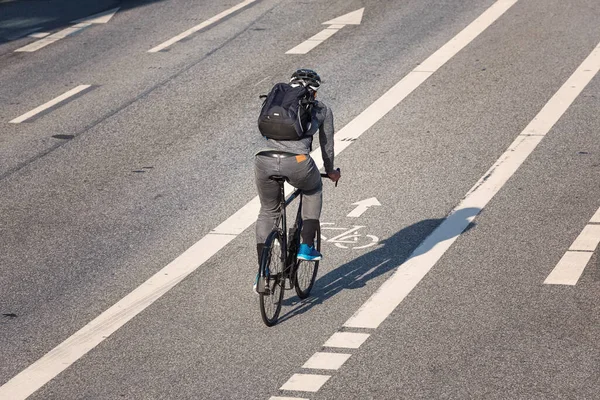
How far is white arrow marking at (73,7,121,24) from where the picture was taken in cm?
2225

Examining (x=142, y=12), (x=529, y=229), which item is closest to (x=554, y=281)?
(x=529, y=229)

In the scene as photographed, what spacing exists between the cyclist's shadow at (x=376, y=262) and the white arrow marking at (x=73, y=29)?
1072 cm

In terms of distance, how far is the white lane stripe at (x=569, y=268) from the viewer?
1055 cm

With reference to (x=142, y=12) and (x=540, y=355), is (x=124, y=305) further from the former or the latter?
(x=142, y=12)

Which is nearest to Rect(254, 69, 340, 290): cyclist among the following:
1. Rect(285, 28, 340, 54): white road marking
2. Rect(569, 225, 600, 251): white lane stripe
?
Rect(569, 225, 600, 251): white lane stripe

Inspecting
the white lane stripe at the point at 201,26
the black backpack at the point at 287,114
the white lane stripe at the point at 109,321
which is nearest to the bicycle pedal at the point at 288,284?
the white lane stripe at the point at 109,321

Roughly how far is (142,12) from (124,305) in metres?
13.2

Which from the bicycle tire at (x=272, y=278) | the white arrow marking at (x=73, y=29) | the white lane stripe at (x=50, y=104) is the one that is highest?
the bicycle tire at (x=272, y=278)

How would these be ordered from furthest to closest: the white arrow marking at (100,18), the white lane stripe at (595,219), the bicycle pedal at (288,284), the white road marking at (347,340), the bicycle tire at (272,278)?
1. the white arrow marking at (100,18)
2. the white lane stripe at (595,219)
3. the bicycle pedal at (288,284)
4. the bicycle tire at (272,278)
5. the white road marking at (347,340)

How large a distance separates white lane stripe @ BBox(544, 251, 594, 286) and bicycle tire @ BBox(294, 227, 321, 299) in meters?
2.12

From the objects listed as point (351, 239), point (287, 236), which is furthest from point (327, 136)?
point (351, 239)

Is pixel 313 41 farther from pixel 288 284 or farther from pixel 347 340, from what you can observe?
pixel 347 340

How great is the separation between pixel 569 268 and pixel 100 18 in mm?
13969

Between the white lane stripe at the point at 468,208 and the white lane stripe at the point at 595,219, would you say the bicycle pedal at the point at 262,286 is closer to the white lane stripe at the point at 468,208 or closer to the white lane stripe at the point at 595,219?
the white lane stripe at the point at 468,208
